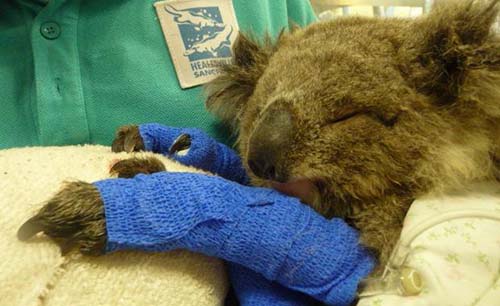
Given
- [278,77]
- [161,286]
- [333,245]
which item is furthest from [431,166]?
[161,286]

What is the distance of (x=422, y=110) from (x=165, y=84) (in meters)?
Answer: 0.78

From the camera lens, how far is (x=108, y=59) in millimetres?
1386

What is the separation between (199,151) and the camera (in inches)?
45.4

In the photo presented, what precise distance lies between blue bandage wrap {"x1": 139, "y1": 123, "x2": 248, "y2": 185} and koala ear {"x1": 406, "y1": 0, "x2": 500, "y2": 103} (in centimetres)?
50

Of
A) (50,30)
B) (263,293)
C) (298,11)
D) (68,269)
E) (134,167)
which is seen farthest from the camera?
(298,11)

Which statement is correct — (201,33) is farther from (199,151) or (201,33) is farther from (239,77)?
(199,151)

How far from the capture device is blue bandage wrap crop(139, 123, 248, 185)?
116 cm

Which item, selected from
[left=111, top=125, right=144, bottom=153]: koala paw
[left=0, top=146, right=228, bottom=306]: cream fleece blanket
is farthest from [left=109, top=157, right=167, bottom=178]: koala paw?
[left=111, top=125, right=144, bottom=153]: koala paw

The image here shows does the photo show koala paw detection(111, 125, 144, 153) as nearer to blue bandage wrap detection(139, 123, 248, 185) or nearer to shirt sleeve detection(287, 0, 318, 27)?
blue bandage wrap detection(139, 123, 248, 185)

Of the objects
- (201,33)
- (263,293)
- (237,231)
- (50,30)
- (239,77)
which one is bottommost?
(263,293)

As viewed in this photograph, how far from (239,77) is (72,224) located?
641 mm

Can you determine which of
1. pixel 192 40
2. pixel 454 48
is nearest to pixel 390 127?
pixel 454 48

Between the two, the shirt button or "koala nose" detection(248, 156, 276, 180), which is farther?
the shirt button

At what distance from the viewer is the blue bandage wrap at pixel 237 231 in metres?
0.76
